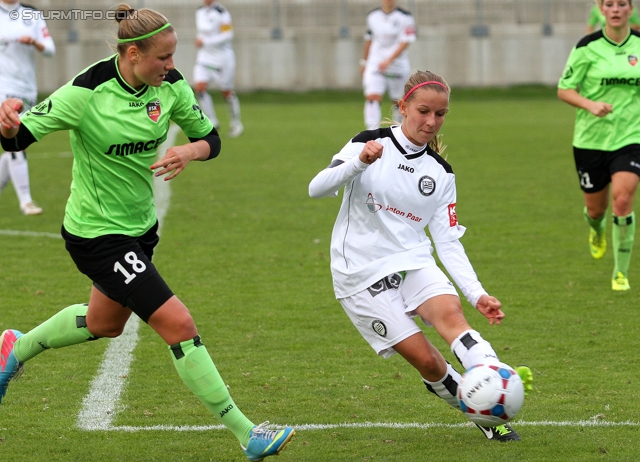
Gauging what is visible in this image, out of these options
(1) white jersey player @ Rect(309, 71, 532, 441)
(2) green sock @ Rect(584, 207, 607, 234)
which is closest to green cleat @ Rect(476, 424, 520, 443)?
(1) white jersey player @ Rect(309, 71, 532, 441)

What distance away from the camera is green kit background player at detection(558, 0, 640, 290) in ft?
24.4

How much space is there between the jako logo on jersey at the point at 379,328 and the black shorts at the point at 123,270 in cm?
90

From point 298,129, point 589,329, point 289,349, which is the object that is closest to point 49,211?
point 289,349

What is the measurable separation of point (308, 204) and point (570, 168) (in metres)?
4.35

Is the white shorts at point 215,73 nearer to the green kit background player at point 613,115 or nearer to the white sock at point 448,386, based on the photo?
the green kit background player at point 613,115

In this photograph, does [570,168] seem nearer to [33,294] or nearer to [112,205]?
[33,294]

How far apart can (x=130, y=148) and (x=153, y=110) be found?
0.20m

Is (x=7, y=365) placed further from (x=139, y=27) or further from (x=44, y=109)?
(x=139, y=27)

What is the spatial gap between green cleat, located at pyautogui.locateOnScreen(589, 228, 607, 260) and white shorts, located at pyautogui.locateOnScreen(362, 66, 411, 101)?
27.4 ft

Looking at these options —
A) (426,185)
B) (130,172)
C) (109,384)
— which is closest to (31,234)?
(109,384)

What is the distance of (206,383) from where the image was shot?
4.26 metres

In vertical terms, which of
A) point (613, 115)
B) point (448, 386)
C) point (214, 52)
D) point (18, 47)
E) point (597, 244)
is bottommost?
point (597, 244)

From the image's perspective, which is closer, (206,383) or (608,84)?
(206,383)

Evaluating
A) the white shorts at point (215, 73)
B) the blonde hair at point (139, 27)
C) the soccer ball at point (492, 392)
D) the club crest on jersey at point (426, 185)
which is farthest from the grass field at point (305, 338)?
the white shorts at point (215, 73)
